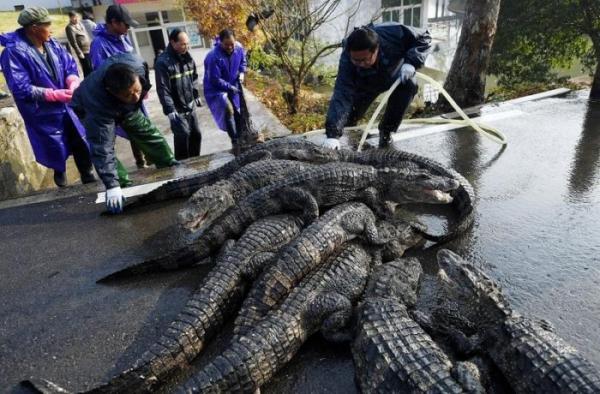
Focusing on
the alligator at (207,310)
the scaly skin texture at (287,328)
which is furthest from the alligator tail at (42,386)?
the scaly skin texture at (287,328)

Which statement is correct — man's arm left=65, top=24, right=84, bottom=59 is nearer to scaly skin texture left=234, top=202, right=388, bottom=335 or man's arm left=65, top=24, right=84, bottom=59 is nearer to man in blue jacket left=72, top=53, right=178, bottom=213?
man in blue jacket left=72, top=53, right=178, bottom=213

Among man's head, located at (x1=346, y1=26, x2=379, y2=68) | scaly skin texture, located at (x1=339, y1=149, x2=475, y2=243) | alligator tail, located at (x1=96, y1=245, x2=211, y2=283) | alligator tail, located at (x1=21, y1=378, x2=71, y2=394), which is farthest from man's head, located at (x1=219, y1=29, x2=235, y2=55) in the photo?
alligator tail, located at (x1=21, y1=378, x2=71, y2=394)

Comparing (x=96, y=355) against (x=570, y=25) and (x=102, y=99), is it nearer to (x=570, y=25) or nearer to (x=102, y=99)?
(x=102, y=99)

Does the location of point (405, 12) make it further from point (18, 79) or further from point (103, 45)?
point (18, 79)

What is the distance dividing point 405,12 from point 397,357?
25.6 metres

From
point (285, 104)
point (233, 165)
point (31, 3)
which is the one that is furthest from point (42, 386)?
point (31, 3)

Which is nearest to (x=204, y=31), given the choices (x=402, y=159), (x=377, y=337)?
(x=402, y=159)

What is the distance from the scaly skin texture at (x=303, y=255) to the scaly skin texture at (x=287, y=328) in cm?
11

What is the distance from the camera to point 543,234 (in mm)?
3914

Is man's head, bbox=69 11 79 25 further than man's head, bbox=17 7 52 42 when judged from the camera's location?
Yes

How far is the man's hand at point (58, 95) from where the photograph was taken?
5.30 m

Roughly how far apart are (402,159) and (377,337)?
2.98 meters

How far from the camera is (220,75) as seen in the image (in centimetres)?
736

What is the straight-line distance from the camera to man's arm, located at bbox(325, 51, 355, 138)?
229 inches
